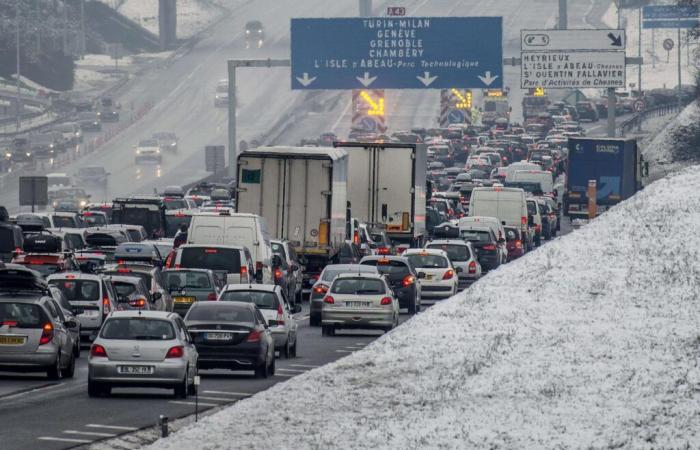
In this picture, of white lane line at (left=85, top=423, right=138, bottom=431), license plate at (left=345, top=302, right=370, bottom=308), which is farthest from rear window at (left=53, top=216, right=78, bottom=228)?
white lane line at (left=85, top=423, right=138, bottom=431)

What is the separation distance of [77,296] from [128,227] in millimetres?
18670

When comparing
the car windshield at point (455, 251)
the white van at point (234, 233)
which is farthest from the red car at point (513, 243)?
the white van at point (234, 233)

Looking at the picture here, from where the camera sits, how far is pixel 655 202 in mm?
31656

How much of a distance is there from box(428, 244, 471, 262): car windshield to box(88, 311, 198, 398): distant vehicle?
24672 mm

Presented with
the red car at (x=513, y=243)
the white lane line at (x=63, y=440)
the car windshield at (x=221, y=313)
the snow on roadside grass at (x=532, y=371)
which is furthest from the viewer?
the red car at (x=513, y=243)

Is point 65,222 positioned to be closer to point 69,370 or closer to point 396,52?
point 69,370

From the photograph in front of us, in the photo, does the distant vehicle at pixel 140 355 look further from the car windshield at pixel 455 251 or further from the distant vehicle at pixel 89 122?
the distant vehicle at pixel 89 122

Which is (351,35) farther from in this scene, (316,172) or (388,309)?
(388,309)

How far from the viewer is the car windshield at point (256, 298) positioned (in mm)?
33844

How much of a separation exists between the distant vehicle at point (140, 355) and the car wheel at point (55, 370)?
7.31 ft

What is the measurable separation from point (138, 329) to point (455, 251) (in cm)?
2549

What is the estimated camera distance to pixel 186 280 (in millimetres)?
39656

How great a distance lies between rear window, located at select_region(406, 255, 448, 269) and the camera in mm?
47938

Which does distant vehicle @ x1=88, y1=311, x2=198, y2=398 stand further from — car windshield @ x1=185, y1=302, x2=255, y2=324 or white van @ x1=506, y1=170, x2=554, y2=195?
white van @ x1=506, y1=170, x2=554, y2=195
